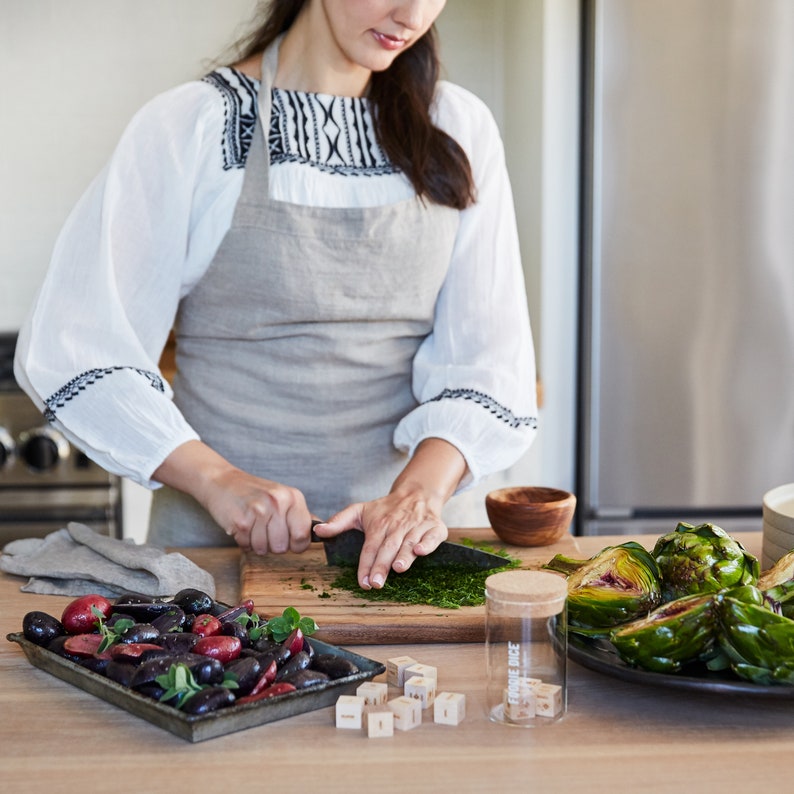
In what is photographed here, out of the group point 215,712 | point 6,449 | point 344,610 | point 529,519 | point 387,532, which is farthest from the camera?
point 6,449

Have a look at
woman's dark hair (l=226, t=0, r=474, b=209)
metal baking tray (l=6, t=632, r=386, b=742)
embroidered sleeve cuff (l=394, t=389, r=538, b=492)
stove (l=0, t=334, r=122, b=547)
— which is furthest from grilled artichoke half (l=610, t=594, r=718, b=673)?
stove (l=0, t=334, r=122, b=547)

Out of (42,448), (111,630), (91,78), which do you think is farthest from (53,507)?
(111,630)

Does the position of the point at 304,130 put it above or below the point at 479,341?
above

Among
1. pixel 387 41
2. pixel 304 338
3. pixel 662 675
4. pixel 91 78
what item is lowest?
pixel 662 675

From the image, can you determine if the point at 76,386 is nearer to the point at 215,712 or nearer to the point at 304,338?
the point at 304,338

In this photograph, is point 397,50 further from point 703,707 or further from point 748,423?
point 748,423

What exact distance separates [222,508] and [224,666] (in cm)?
43

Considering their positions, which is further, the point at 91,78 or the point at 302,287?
the point at 91,78

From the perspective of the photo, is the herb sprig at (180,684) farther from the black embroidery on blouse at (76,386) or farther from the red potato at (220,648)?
the black embroidery on blouse at (76,386)

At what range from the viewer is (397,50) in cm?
143

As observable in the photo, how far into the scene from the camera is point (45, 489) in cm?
257

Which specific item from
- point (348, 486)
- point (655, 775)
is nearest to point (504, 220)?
point (348, 486)

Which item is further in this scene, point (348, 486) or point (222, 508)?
point (348, 486)

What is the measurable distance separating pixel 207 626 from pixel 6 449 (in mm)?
1780
